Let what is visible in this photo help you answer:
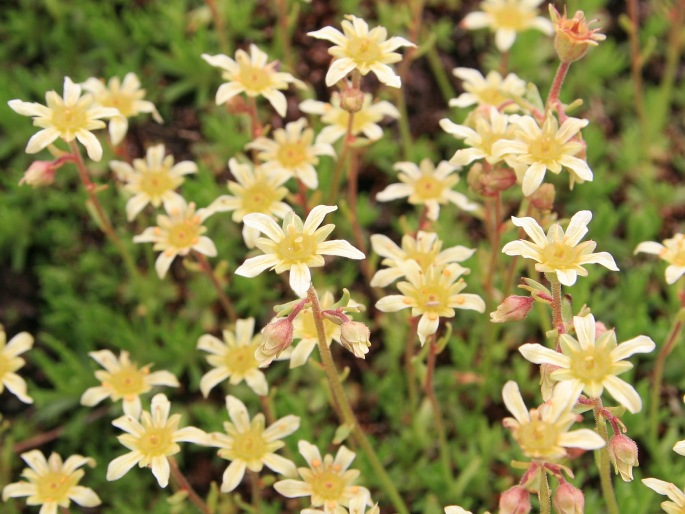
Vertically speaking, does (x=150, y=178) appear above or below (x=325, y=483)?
above

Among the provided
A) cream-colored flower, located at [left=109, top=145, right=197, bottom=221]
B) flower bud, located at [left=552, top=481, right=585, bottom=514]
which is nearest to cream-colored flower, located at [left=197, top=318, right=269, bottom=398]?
cream-colored flower, located at [left=109, top=145, right=197, bottom=221]

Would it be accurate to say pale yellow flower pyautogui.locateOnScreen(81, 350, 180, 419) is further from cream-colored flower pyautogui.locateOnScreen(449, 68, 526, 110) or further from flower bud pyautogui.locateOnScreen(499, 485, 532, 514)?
cream-colored flower pyautogui.locateOnScreen(449, 68, 526, 110)

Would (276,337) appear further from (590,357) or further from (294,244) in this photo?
(590,357)

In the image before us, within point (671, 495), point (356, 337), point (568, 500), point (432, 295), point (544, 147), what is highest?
point (544, 147)

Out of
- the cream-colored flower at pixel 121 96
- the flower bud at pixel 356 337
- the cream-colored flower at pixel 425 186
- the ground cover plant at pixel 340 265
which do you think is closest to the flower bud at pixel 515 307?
the ground cover plant at pixel 340 265

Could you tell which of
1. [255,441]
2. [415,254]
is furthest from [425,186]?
[255,441]

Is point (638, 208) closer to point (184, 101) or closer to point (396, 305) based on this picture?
point (396, 305)
